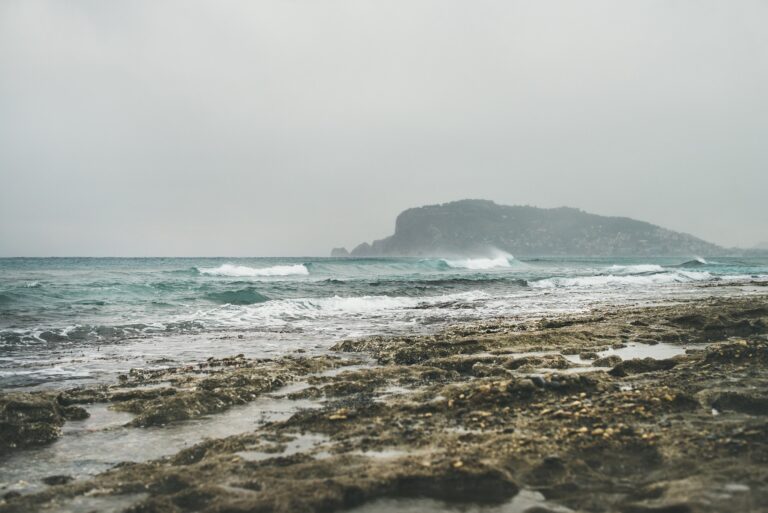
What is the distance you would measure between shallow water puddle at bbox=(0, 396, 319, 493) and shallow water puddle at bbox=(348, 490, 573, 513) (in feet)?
6.86

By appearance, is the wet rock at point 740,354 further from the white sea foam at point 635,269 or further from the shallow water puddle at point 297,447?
the white sea foam at point 635,269

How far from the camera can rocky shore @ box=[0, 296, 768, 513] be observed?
3.05 m

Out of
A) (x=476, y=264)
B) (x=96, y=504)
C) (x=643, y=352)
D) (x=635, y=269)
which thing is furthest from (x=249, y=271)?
(x=96, y=504)

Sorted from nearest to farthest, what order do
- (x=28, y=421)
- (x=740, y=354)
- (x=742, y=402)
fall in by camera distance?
(x=742, y=402) → (x=28, y=421) → (x=740, y=354)

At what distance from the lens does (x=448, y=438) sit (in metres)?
3.95

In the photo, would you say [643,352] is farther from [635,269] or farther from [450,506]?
[635,269]

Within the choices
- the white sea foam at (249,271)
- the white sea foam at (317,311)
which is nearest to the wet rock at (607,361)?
the white sea foam at (317,311)

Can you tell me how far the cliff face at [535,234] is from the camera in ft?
532

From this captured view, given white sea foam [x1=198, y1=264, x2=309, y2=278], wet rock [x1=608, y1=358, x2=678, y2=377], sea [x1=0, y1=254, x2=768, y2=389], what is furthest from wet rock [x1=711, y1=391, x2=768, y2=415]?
white sea foam [x1=198, y1=264, x2=309, y2=278]

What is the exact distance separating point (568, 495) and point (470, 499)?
0.58 metres

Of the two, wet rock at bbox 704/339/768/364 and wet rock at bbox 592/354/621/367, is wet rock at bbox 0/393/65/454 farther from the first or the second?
wet rock at bbox 704/339/768/364

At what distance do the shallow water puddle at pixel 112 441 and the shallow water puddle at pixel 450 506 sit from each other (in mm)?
2092

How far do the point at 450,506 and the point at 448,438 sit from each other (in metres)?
0.96

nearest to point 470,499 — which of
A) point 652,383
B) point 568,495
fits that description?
point 568,495
